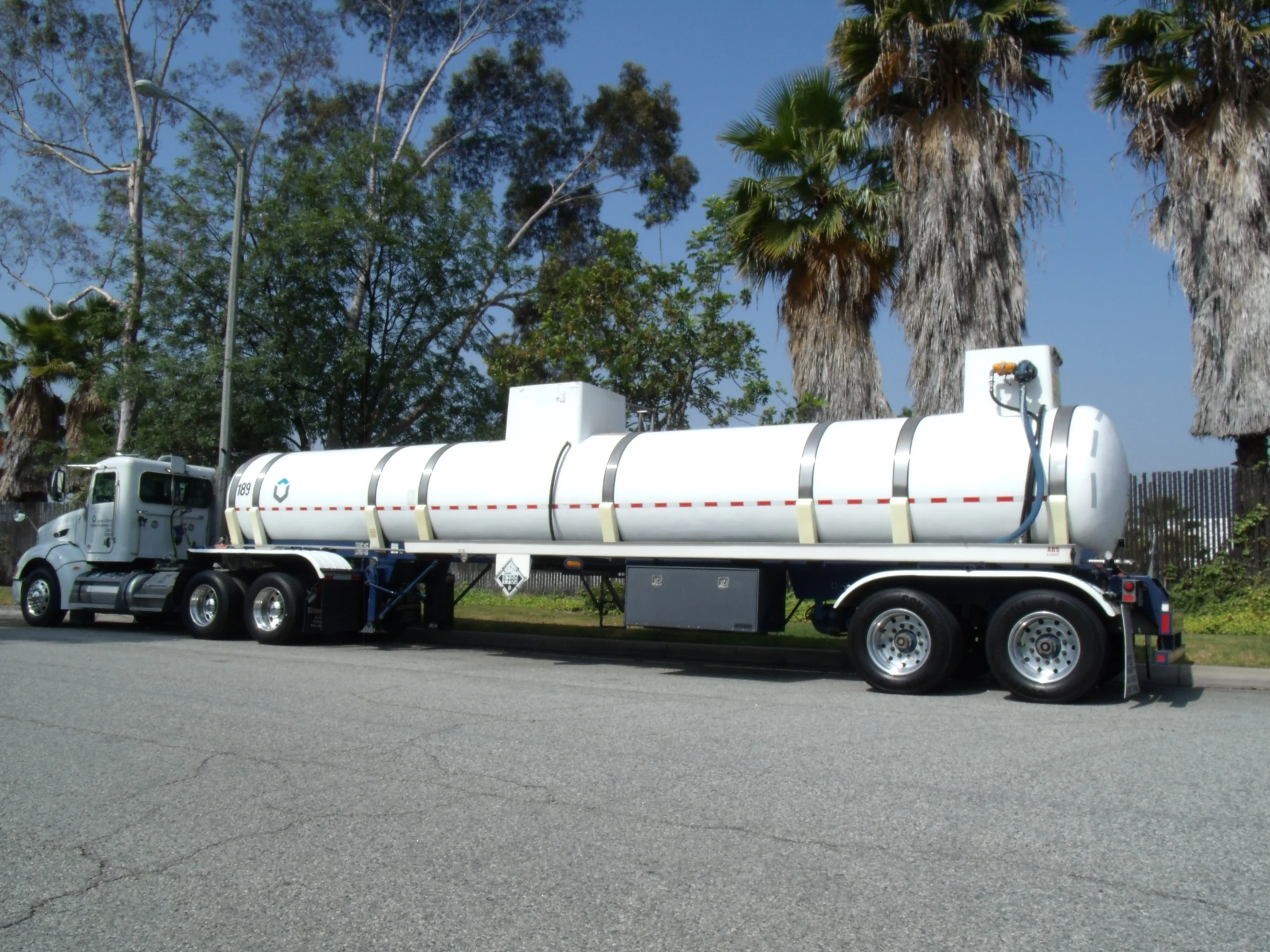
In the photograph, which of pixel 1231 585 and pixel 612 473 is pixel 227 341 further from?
pixel 1231 585

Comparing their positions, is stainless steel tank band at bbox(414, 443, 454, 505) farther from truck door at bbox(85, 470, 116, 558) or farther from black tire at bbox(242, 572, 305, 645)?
truck door at bbox(85, 470, 116, 558)

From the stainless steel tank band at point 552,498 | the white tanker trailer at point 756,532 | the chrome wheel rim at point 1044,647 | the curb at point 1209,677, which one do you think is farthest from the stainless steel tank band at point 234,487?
the curb at point 1209,677

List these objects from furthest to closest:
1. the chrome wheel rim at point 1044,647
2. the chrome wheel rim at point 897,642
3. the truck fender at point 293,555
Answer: the truck fender at point 293,555 → the chrome wheel rim at point 897,642 → the chrome wheel rim at point 1044,647

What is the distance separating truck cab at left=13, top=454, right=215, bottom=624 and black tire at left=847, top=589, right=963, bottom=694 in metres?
10.8

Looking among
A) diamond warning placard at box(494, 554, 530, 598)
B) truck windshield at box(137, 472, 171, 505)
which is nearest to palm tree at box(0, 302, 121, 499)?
truck windshield at box(137, 472, 171, 505)

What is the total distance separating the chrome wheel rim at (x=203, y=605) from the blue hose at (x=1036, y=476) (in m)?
10.9

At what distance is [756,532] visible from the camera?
11.2 meters

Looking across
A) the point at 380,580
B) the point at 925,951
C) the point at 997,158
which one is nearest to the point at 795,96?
the point at 997,158

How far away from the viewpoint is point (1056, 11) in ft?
54.3

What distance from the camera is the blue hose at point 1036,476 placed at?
31.7 feet

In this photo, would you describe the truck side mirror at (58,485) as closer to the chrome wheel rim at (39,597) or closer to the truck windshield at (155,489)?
the truck windshield at (155,489)

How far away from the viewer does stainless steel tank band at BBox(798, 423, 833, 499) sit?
10.8 metres

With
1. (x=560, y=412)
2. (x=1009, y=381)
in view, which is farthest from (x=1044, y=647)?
(x=560, y=412)

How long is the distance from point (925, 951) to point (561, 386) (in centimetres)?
1009
